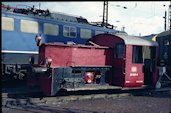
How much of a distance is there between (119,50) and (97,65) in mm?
1316

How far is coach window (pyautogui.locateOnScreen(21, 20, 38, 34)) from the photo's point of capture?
9992 mm

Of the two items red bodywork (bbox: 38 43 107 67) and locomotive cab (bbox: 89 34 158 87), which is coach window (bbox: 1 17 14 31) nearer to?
red bodywork (bbox: 38 43 107 67)

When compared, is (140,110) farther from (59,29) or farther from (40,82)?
(59,29)

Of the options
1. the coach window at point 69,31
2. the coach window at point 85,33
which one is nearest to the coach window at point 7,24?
the coach window at point 69,31

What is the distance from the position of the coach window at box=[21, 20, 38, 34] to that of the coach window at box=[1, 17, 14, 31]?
61cm

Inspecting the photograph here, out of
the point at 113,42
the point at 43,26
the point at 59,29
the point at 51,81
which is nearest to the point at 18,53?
the point at 43,26

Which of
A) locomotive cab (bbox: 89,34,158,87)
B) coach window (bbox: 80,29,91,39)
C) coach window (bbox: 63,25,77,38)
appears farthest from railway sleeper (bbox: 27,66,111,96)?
coach window (bbox: 80,29,91,39)

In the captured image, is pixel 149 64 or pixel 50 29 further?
Answer: pixel 50 29

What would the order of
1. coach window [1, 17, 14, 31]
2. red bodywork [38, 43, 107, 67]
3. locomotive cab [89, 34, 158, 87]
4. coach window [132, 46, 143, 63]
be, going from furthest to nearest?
coach window [1, 17, 14, 31] → coach window [132, 46, 143, 63] → locomotive cab [89, 34, 158, 87] → red bodywork [38, 43, 107, 67]

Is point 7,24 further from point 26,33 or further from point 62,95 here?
point 62,95

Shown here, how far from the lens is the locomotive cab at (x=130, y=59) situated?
803cm

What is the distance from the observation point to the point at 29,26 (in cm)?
1020

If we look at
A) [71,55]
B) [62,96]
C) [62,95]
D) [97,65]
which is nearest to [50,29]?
[71,55]

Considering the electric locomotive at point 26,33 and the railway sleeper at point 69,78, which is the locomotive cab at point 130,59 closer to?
the railway sleeper at point 69,78
